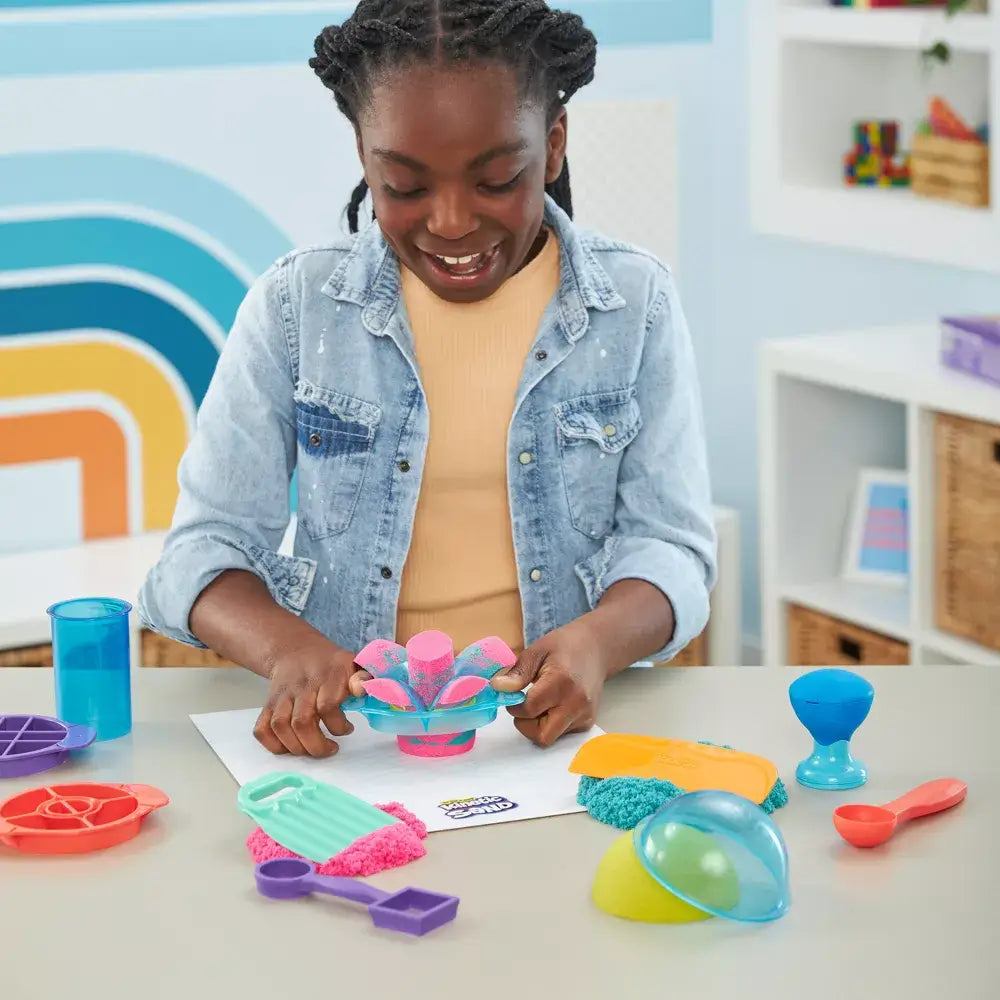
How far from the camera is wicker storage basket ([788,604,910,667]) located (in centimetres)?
287

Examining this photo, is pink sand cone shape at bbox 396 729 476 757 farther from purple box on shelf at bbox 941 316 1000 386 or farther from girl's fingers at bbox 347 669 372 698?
purple box on shelf at bbox 941 316 1000 386

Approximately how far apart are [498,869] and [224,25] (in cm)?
226

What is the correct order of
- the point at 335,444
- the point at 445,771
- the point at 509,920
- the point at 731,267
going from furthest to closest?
the point at 731,267, the point at 335,444, the point at 445,771, the point at 509,920

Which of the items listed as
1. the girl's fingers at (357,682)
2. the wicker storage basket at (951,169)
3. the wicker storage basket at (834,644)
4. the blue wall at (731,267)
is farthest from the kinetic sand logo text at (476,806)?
the blue wall at (731,267)

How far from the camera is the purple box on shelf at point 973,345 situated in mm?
2547

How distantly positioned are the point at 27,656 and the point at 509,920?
1.76 m

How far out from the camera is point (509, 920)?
3.40ft

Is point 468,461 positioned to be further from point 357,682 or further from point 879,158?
point 879,158

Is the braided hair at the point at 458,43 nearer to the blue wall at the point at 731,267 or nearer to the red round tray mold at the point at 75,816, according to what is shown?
the red round tray mold at the point at 75,816

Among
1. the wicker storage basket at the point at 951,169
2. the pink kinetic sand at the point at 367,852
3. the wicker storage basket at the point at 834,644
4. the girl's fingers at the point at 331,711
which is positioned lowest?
the wicker storage basket at the point at 834,644

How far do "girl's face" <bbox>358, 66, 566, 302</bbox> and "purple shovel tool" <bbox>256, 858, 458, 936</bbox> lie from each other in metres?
0.55

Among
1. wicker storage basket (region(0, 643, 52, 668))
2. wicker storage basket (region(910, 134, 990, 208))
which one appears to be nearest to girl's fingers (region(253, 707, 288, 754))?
wicker storage basket (region(0, 643, 52, 668))

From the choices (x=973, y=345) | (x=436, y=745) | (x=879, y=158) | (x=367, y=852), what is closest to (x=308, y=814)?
(x=367, y=852)

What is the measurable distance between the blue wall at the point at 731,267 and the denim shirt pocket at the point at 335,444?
6.29ft
